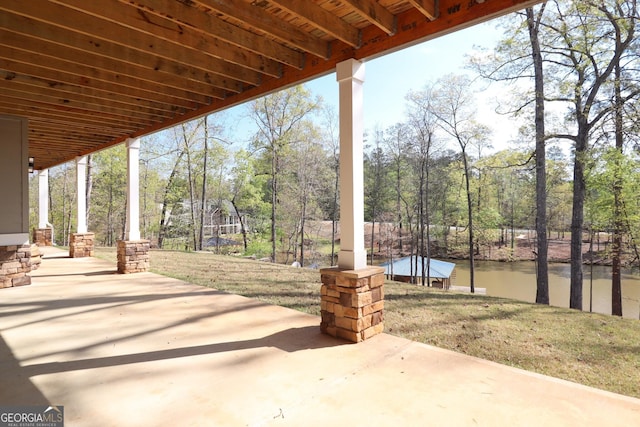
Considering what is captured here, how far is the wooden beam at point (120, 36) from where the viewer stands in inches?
101

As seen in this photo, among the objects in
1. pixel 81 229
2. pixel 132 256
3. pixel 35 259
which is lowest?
pixel 35 259

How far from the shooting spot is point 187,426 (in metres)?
1.80

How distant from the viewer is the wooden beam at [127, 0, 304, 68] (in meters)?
2.56

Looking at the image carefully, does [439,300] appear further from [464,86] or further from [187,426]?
[464,86]

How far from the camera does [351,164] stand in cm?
309

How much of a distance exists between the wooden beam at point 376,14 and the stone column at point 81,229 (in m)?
8.36

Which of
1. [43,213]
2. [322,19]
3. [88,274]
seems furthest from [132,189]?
[43,213]

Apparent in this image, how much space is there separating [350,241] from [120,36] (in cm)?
277

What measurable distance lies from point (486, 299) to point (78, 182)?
930 cm

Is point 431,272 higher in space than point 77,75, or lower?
lower

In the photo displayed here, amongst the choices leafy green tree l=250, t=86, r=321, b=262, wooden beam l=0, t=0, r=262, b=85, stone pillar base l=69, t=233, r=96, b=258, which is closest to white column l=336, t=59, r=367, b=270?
wooden beam l=0, t=0, r=262, b=85

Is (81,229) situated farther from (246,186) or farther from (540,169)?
(540,169)

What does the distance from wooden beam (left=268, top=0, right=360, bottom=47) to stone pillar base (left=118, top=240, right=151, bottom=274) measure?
5389 millimetres

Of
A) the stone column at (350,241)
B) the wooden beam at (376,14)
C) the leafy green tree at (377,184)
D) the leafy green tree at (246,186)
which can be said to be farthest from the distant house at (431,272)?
the wooden beam at (376,14)
